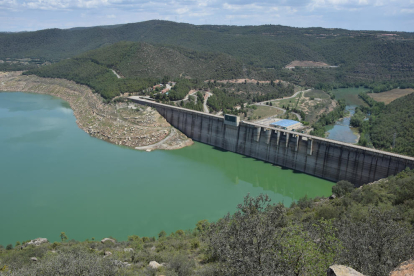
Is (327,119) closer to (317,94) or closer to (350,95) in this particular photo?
(317,94)

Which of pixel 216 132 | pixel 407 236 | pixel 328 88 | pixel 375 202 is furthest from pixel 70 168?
pixel 328 88

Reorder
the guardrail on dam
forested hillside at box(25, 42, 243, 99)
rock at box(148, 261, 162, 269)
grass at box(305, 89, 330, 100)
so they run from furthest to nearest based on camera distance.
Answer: grass at box(305, 89, 330, 100) → forested hillside at box(25, 42, 243, 99) → the guardrail on dam → rock at box(148, 261, 162, 269)

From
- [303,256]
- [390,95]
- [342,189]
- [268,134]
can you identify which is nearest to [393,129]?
[268,134]

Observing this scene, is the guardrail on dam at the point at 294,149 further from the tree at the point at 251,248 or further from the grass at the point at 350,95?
the grass at the point at 350,95

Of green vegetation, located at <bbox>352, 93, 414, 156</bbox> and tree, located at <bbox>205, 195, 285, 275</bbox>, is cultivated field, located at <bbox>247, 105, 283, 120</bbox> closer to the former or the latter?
green vegetation, located at <bbox>352, 93, 414, 156</bbox>

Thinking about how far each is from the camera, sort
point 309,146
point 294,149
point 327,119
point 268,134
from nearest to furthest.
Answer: point 309,146, point 294,149, point 268,134, point 327,119

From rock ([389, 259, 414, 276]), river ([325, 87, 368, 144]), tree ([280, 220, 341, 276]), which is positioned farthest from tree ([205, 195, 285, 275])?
river ([325, 87, 368, 144])
